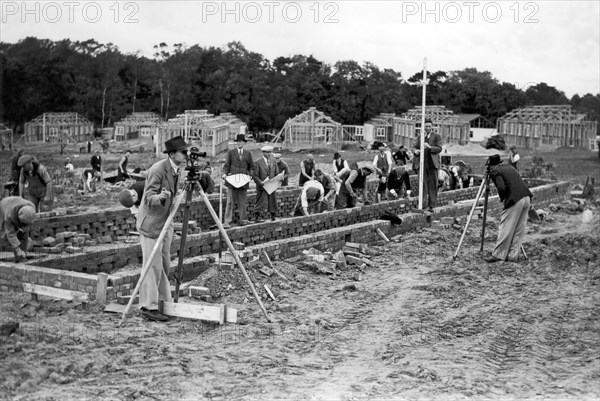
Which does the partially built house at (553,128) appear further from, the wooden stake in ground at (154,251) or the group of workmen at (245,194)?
the wooden stake in ground at (154,251)

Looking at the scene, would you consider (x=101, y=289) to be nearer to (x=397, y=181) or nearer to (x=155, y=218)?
(x=155, y=218)

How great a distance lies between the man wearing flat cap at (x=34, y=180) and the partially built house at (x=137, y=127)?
3587cm

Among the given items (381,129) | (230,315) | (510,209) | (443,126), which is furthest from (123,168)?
(381,129)

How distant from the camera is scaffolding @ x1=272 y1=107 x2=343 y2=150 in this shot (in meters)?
47.1

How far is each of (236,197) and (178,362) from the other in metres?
7.55

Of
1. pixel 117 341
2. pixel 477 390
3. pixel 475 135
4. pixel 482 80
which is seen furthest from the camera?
pixel 482 80

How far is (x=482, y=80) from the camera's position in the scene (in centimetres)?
7269

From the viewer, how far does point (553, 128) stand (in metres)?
54.3

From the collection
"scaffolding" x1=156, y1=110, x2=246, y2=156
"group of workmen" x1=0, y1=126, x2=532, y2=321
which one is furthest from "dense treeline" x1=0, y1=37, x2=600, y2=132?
"group of workmen" x1=0, y1=126, x2=532, y2=321

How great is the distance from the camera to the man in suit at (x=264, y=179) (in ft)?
47.6

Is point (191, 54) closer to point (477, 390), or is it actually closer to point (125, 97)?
point (125, 97)

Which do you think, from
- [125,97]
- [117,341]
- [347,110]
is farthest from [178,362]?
[125,97]

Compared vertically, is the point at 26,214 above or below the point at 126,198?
below

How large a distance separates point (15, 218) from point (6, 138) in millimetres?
45251
